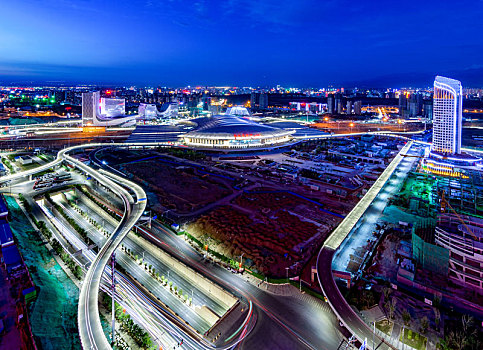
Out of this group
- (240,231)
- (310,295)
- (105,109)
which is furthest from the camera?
(105,109)

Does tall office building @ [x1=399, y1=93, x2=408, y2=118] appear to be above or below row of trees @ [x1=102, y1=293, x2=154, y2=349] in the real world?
above

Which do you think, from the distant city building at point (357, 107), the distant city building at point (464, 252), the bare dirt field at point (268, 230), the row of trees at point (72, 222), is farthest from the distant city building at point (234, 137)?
the distant city building at point (357, 107)

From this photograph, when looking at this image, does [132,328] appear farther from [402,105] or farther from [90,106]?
[402,105]

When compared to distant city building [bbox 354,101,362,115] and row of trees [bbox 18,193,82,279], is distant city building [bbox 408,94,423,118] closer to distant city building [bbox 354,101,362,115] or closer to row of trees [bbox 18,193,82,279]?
distant city building [bbox 354,101,362,115]

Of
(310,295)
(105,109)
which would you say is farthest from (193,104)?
(310,295)

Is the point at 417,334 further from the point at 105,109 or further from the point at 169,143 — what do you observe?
the point at 105,109

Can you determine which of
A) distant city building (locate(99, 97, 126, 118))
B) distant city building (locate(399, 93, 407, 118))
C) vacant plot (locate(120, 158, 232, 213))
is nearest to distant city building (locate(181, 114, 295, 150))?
vacant plot (locate(120, 158, 232, 213))

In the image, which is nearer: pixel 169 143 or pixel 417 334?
pixel 417 334
